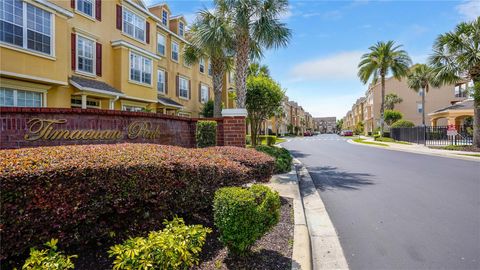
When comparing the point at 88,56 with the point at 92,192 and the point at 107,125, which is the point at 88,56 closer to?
the point at 107,125

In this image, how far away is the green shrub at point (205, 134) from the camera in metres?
9.91

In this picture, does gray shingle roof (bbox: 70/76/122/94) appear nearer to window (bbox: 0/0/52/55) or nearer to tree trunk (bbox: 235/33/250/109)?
window (bbox: 0/0/52/55)

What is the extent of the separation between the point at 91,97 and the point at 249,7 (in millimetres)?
10247

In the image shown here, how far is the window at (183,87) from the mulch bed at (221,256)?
23.1 metres

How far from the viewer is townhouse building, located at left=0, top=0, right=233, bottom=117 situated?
39.5ft

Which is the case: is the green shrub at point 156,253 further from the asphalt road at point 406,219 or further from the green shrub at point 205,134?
the green shrub at point 205,134

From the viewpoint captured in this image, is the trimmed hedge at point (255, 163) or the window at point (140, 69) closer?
the trimmed hedge at point (255, 163)

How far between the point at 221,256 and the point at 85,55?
645 inches

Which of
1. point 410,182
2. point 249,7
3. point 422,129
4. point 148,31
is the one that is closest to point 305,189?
point 410,182

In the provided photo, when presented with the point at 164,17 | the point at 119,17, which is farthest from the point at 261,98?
the point at 164,17

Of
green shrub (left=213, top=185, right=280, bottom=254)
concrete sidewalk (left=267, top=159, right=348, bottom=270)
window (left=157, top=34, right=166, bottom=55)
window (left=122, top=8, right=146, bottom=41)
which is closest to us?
green shrub (left=213, top=185, right=280, bottom=254)

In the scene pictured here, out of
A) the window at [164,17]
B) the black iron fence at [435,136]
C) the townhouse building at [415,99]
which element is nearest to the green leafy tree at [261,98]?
the window at [164,17]

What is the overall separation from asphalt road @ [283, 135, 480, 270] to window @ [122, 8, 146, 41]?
53.7 ft

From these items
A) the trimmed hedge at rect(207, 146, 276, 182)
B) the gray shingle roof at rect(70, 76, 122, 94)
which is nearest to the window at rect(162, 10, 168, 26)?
the gray shingle roof at rect(70, 76, 122, 94)
